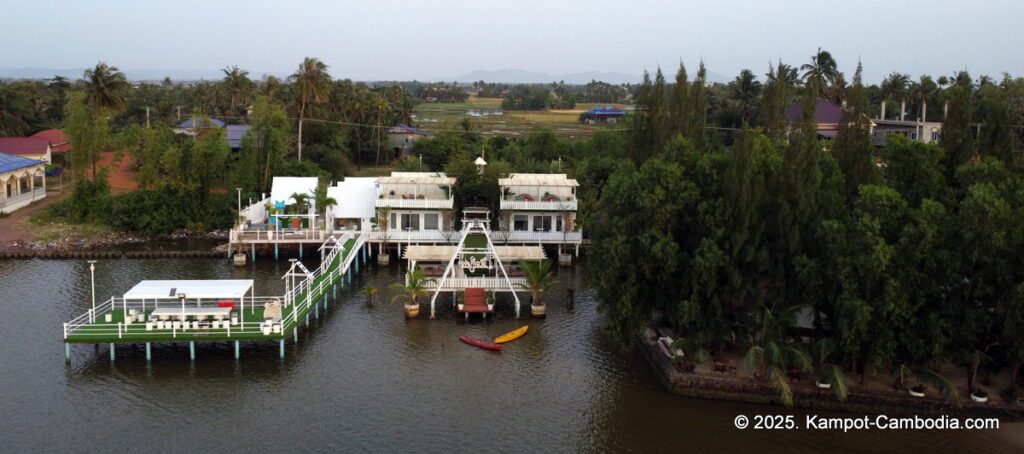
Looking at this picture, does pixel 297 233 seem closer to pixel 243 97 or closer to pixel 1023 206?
pixel 1023 206

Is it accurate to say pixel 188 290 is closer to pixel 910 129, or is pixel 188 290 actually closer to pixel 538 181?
pixel 538 181

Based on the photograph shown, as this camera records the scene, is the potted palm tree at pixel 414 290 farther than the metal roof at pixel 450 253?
No

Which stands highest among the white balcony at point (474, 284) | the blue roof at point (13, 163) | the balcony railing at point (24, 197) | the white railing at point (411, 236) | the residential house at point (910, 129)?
the residential house at point (910, 129)

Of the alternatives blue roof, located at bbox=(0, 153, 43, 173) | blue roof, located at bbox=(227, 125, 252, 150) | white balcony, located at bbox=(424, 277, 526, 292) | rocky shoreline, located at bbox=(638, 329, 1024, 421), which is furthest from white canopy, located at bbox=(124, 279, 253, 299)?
blue roof, located at bbox=(227, 125, 252, 150)

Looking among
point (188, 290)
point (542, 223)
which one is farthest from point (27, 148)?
point (542, 223)

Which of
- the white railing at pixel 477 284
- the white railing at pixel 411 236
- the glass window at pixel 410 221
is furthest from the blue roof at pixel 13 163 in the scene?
the white railing at pixel 477 284

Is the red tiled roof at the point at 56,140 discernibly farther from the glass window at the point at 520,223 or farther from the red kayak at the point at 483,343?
the red kayak at the point at 483,343
